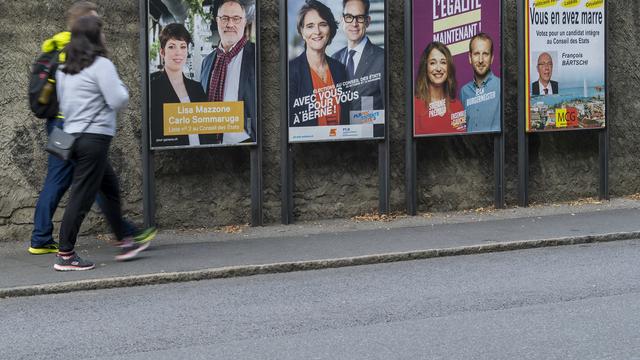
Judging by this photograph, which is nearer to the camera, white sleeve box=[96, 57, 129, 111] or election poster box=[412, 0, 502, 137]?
white sleeve box=[96, 57, 129, 111]

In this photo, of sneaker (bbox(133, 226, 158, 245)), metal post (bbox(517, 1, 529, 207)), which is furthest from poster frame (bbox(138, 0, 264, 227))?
metal post (bbox(517, 1, 529, 207))

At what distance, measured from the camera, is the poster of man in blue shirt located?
11.6 meters

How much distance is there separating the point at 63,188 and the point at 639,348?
5222 mm

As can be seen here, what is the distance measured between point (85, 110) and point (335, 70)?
3.49 meters

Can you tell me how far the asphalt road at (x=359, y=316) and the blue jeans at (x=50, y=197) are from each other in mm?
1621

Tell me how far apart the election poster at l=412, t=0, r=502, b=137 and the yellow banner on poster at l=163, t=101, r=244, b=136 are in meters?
2.16

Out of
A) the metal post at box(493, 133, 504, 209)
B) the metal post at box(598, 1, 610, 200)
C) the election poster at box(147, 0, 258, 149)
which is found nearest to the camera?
the election poster at box(147, 0, 258, 149)

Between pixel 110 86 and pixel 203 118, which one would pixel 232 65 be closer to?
pixel 203 118

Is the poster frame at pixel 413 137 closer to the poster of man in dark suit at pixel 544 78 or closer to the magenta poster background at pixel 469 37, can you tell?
the magenta poster background at pixel 469 37

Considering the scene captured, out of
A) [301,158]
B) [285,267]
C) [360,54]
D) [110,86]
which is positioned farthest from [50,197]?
[360,54]

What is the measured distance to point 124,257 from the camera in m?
8.58

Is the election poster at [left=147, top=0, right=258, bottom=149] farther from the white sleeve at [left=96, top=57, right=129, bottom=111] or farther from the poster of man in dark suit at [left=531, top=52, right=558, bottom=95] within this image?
the poster of man in dark suit at [left=531, top=52, right=558, bottom=95]

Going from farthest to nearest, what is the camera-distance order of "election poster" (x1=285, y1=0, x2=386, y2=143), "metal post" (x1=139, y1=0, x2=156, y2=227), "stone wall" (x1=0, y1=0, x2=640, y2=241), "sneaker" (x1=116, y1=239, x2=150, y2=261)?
"election poster" (x1=285, y1=0, x2=386, y2=143), "metal post" (x1=139, y1=0, x2=156, y2=227), "stone wall" (x1=0, y1=0, x2=640, y2=241), "sneaker" (x1=116, y1=239, x2=150, y2=261)

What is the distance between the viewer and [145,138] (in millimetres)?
9914
